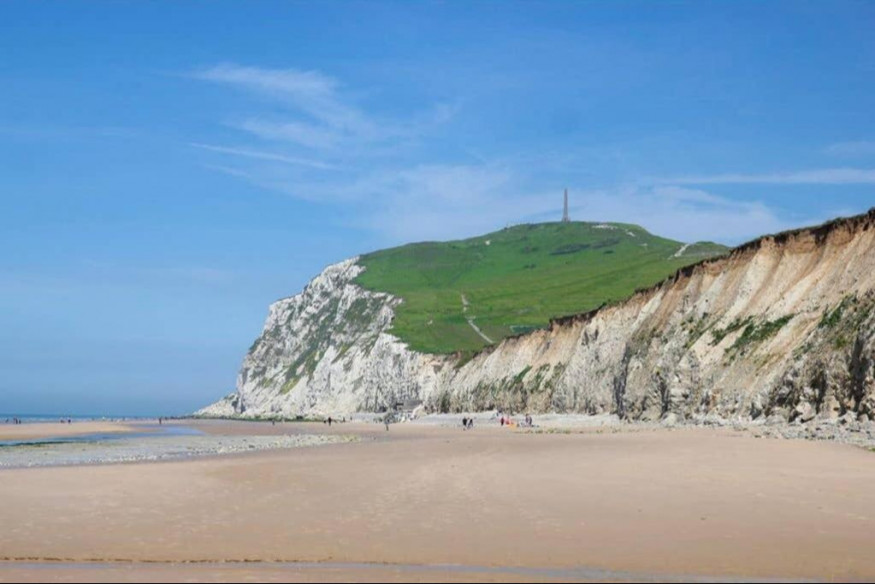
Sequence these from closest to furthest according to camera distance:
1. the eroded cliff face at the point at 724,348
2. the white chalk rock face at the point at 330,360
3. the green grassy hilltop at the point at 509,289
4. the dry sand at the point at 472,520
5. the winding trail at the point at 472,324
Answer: the dry sand at the point at 472,520, the eroded cliff face at the point at 724,348, the white chalk rock face at the point at 330,360, the winding trail at the point at 472,324, the green grassy hilltop at the point at 509,289

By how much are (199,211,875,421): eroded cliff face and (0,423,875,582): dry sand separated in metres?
8.09

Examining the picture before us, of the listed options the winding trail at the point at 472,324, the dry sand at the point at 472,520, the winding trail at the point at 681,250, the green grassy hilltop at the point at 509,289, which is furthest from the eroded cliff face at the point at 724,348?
the winding trail at the point at 681,250

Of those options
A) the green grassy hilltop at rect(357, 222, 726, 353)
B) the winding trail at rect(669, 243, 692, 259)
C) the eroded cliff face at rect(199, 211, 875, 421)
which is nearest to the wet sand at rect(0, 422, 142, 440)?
the eroded cliff face at rect(199, 211, 875, 421)

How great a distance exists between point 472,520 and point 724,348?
102 feet

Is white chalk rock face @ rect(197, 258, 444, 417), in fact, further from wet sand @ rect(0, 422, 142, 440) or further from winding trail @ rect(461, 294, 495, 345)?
wet sand @ rect(0, 422, 142, 440)

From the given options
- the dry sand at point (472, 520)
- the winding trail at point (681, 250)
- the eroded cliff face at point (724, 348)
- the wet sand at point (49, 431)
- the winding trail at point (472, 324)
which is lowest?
the wet sand at point (49, 431)

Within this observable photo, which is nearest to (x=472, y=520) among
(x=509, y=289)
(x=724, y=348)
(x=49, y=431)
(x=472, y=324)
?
(x=724, y=348)

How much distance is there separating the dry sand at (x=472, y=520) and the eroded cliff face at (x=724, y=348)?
8.09 m

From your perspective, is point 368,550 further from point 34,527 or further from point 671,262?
point 671,262

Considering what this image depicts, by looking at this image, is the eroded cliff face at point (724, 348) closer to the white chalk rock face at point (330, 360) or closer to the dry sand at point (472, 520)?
the dry sand at point (472, 520)

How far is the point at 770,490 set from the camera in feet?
50.4

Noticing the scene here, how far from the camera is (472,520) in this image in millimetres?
13273

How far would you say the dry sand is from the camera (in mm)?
9852

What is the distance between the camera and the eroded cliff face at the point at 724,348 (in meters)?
30.5
